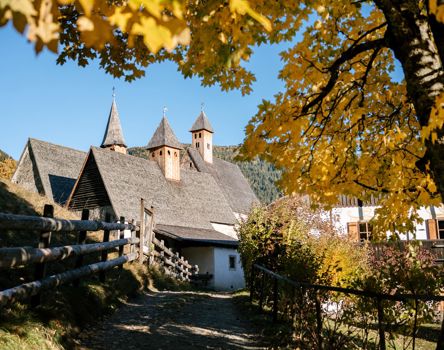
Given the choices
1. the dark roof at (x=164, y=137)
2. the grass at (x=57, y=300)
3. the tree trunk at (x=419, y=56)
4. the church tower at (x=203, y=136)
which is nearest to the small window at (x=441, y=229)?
the grass at (x=57, y=300)

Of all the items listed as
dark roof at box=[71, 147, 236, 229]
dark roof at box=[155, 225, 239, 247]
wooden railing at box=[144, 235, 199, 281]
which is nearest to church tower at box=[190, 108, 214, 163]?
dark roof at box=[71, 147, 236, 229]

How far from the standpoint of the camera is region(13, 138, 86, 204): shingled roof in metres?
31.0

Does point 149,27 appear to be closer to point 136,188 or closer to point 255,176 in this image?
point 136,188

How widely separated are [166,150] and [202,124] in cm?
1498

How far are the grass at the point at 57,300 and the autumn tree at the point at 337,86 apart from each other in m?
3.00

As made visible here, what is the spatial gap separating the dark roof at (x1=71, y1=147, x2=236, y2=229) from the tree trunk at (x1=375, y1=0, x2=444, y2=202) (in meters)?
21.8

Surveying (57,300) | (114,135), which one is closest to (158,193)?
(114,135)

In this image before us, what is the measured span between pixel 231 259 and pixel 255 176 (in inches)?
4395

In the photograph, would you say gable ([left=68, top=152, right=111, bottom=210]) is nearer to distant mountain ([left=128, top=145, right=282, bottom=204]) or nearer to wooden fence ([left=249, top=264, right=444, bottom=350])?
wooden fence ([left=249, top=264, right=444, bottom=350])

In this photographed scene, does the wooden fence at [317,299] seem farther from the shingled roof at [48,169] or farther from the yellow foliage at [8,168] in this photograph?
the yellow foliage at [8,168]

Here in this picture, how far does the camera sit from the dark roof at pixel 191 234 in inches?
941

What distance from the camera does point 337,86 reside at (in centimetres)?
606

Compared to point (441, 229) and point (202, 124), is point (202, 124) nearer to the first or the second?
point (202, 124)

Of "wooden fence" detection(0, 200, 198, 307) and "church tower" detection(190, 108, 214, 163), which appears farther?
"church tower" detection(190, 108, 214, 163)
